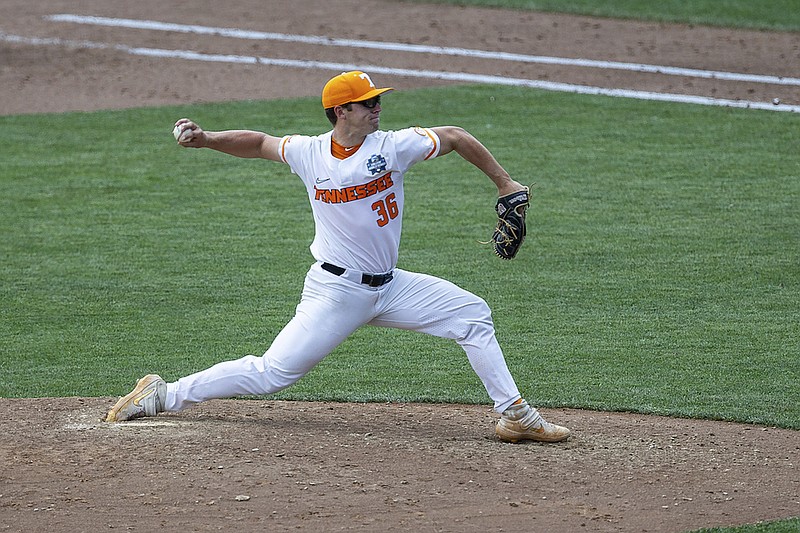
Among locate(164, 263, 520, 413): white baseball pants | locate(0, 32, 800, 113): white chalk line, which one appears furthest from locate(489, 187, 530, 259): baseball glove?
locate(0, 32, 800, 113): white chalk line

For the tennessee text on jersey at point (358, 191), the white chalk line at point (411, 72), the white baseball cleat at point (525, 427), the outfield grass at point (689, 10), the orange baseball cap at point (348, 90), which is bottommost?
the white baseball cleat at point (525, 427)

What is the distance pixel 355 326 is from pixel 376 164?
0.73 m

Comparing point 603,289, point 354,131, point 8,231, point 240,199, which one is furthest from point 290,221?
point 354,131

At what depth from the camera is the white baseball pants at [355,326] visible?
5266 millimetres

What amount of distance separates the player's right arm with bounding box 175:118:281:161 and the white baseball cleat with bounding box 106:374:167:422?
114cm

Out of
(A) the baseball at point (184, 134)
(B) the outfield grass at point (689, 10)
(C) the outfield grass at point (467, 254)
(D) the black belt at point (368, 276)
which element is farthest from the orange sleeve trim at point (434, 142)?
(B) the outfield grass at point (689, 10)

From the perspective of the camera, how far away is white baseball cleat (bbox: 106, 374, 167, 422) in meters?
5.59

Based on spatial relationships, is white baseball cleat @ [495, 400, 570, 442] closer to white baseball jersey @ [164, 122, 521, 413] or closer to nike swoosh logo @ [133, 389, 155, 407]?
white baseball jersey @ [164, 122, 521, 413]

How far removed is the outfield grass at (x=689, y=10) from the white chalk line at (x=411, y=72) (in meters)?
3.19

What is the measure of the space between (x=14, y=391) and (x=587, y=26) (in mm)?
11146

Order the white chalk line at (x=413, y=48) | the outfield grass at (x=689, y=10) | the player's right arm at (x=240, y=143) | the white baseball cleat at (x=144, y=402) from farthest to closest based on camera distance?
the outfield grass at (x=689, y=10), the white chalk line at (x=413, y=48), the white baseball cleat at (x=144, y=402), the player's right arm at (x=240, y=143)

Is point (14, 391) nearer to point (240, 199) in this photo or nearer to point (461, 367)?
point (461, 367)

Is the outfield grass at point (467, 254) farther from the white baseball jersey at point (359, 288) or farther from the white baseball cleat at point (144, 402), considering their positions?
the white baseball jersey at point (359, 288)

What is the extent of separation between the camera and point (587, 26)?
52.2ft
